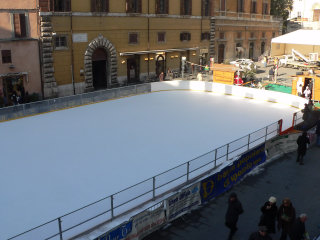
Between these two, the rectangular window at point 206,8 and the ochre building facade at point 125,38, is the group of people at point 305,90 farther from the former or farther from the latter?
the rectangular window at point 206,8

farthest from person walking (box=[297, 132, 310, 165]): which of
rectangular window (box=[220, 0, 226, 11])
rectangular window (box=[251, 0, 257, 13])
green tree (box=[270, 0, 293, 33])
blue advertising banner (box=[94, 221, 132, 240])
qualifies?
green tree (box=[270, 0, 293, 33])

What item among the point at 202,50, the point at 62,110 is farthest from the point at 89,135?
the point at 202,50

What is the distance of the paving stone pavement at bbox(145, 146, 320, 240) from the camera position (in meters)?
9.59

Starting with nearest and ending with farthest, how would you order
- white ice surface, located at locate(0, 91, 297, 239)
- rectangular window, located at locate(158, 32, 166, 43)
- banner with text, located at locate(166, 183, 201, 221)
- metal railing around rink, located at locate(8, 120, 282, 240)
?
1. metal railing around rink, located at locate(8, 120, 282, 240)
2. banner with text, located at locate(166, 183, 201, 221)
3. white ice surface, located at locate(0, 91, 297, 239)
4. rectangular window, located at locate(158, 32, 166, 43)

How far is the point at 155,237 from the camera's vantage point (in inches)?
368

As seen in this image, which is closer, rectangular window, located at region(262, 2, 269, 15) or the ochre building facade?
the ochre building facade

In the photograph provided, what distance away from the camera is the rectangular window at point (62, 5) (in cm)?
2642

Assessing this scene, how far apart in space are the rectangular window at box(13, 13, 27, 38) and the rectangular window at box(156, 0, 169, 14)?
14.2 meters

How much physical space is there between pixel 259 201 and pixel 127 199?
441 centimetres

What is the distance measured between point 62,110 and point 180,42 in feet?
67.3

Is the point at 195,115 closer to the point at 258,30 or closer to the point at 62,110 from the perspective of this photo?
the point at 62,110

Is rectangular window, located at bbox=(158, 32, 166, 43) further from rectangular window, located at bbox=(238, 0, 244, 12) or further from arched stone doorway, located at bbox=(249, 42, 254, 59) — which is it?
arched stone doorway, located at bbox=(249, 42, 254, 59)

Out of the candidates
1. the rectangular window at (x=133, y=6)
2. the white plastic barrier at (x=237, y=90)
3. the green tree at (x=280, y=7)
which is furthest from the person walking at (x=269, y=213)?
the green tree at (x=280, y=7)

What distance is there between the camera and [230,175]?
12.1m
